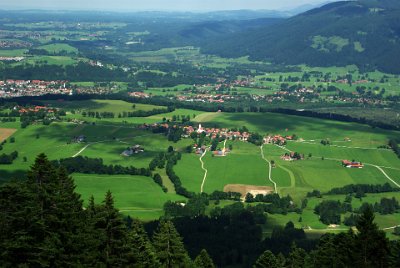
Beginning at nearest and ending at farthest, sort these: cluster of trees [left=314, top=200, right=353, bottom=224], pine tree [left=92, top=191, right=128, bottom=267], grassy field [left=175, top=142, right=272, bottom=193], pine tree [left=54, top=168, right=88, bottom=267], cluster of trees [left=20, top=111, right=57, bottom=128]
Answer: pine tree [left=54, top=168, right=88, bottom=267] → pine tree [left=92, top=191, right=128, bottom=267] → cluster of trees [left=314, top=200, right=353, bottom=224] → grassy field [left=175, top=142, right=272, bottom=193] → cluster of trees [left=20, top=111, right=57, bottom=128]

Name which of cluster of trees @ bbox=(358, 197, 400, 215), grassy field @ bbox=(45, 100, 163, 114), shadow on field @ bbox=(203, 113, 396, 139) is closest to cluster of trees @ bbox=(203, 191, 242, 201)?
cluster of trees @ bbox=(358, 197, 400, 215)

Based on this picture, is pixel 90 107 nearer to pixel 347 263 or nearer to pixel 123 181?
pixel 123 181

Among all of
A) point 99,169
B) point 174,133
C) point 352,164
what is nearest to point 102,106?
point 174,133

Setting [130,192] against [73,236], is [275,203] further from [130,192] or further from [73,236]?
[73,236]

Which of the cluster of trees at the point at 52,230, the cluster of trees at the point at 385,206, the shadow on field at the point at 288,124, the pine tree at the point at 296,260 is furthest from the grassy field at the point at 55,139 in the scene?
the cluster of trees at the point at 52,230

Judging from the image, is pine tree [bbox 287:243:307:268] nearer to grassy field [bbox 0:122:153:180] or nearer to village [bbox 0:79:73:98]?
grassy field [bbox 0:122:153:180]

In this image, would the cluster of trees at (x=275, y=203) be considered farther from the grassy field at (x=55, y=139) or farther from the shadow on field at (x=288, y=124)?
the shadow on field at (x=288, y=124)
